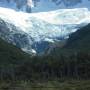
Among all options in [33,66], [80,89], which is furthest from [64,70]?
[80,89]

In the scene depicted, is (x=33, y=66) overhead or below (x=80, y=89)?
overhead

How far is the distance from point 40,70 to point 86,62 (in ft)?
59.3

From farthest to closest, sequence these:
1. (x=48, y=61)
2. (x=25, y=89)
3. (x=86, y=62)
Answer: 1. (x=48, y=61)
2. (x=86, y=62)
3. (x=25, y=89)

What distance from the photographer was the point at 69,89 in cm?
4097

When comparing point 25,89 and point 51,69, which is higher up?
point 51,69

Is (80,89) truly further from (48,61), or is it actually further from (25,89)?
(48,61)

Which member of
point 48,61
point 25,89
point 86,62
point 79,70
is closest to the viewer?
point 25,89

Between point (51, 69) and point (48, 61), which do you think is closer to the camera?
point (51, 69)

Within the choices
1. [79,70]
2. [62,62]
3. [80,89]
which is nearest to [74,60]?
[62,62]

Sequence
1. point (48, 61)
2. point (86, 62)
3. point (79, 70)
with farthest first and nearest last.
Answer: point (48, 61) < point (86, 62) < point (79, 70)

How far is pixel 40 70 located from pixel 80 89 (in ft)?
382

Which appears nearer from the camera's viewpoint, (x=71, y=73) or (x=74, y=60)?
(x=71, y=73)

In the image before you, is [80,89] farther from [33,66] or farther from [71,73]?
[33,66]

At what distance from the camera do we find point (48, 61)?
164250mm
